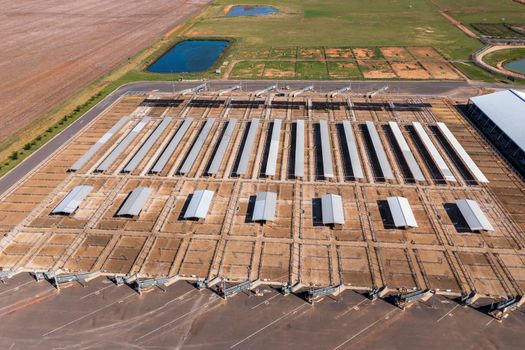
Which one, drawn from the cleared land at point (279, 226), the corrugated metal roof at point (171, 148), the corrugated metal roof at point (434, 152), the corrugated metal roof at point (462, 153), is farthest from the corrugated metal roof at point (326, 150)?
the corrugated metal roof at point (171, 148)

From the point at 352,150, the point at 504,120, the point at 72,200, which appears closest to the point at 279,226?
the point at 352,150

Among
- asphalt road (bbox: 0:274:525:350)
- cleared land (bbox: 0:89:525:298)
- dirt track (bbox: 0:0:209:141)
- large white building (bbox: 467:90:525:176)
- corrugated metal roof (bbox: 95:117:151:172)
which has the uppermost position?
dirt track (bbox: 0:0:209:141)

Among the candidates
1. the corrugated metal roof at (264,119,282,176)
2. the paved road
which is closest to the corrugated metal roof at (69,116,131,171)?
the paved road

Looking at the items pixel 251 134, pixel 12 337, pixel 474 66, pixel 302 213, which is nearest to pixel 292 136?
pixel 251 134

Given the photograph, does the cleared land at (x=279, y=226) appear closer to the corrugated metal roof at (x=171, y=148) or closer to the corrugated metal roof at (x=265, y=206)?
the corrugated metal roof at (x=265, y=206)

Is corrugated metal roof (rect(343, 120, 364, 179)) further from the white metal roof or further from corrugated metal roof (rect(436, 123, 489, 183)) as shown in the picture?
corrugated metal roof (rect(436, 123, 489, 183))

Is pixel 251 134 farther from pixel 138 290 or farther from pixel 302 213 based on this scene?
pixel 138 290
